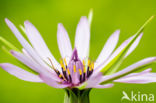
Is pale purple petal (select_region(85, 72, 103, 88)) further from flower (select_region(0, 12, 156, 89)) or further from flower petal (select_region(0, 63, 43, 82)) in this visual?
flower petal (select_region(0, 63, 43, 82))

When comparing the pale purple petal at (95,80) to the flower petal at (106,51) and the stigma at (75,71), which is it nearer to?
the stigma at (75,71)

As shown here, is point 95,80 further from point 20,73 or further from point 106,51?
point 106,51

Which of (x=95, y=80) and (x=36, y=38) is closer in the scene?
(x=95, y=80)

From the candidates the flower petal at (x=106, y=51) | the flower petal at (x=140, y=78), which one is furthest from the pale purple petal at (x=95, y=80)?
the flower petal at (x=106, y=51)

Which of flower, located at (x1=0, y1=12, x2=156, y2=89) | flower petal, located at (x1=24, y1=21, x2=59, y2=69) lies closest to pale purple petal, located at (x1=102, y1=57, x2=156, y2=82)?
flower, located at (x1=0, y1=12, x2=156, y2=89)

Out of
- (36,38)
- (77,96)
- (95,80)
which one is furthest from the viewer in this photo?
(36,38)

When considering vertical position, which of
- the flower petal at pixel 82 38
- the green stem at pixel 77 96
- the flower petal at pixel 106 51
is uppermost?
the flower petal at pixel 82 38

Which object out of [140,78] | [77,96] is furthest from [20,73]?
[140,78]
